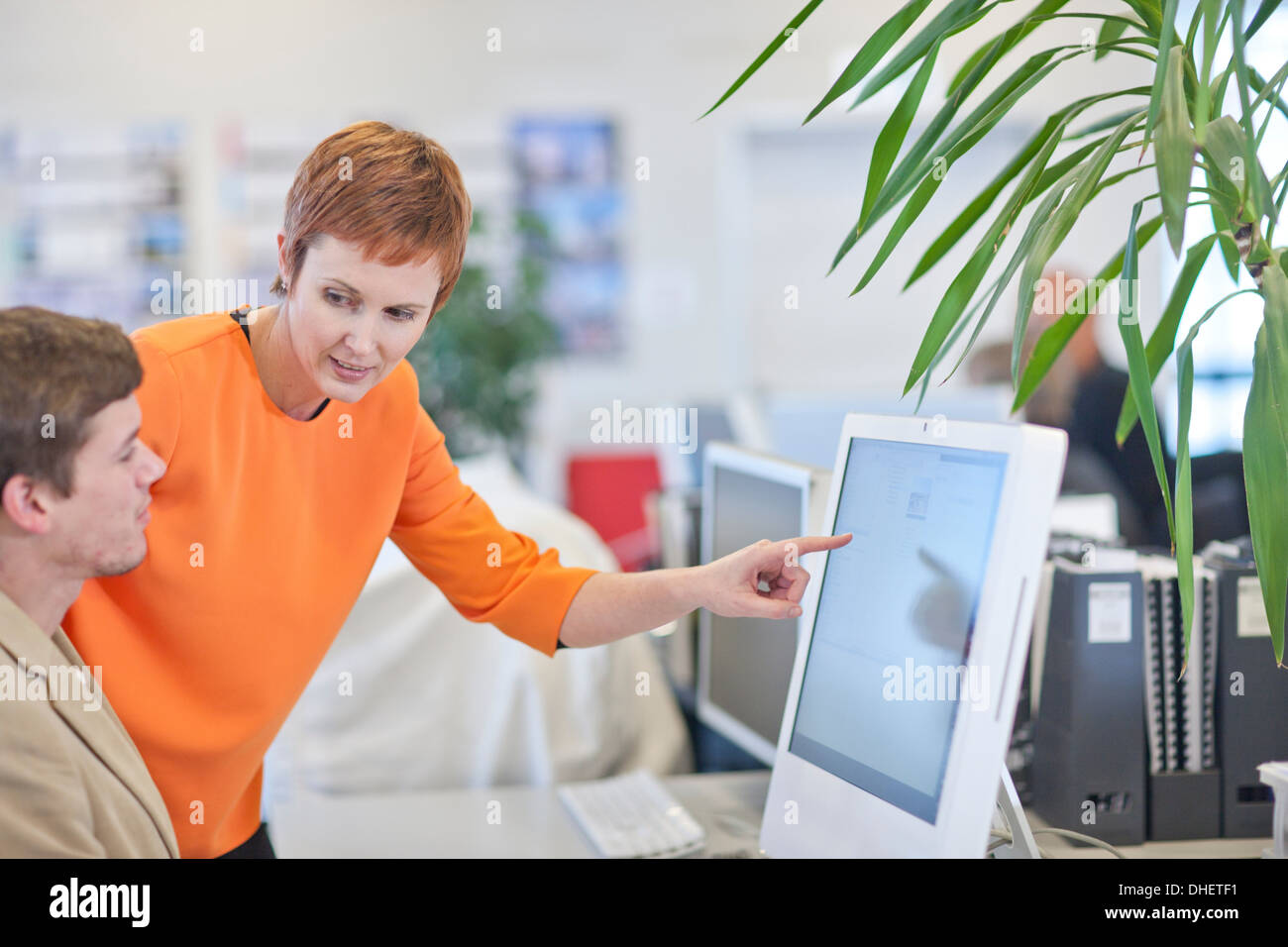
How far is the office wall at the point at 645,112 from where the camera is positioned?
5.09m

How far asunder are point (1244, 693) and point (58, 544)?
1.33 metres

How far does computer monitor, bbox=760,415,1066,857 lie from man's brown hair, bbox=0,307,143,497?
668mm

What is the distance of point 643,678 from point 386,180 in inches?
47.9

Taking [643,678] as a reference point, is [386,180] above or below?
above

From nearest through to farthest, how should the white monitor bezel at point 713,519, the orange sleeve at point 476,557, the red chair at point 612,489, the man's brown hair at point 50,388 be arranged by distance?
the man's brown hair at point 50,388 → the orange sleeve at point 476,557 → the white monitor bezel at point 713,519 → the red chair at point 612,489

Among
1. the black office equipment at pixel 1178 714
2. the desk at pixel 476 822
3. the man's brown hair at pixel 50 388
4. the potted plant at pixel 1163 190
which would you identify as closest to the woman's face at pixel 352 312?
the man's brown hair at pixel 50 388

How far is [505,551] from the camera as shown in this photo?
1335 millimetres

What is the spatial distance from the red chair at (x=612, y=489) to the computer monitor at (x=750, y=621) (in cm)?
351

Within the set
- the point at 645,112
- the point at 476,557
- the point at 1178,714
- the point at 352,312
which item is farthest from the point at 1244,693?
the point at 645,112

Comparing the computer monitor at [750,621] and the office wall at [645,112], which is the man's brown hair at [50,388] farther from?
the office wall at [645,112]

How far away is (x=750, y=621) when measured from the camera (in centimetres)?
158

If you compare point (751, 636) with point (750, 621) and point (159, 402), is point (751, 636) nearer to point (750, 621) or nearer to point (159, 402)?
point (750, 621)
